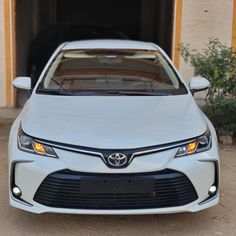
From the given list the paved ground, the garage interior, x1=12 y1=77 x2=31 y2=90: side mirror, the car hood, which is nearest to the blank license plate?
the car hood

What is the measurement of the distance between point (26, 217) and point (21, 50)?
6968 mm

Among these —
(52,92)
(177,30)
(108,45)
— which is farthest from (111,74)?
(177,30)

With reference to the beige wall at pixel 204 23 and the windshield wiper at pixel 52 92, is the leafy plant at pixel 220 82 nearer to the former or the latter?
the beige wall at pixel 204 23

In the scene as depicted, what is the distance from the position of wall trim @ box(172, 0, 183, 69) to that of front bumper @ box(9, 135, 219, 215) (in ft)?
16.3

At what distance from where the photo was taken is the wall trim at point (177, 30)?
906 centimetres

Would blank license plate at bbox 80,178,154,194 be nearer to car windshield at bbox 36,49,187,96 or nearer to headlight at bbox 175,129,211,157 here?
headlight at bbox 175,129,211,157

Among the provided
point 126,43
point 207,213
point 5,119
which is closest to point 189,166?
point 207,213

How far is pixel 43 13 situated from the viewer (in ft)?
62.9

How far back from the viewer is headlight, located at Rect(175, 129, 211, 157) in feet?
13.7

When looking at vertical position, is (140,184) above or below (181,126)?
below

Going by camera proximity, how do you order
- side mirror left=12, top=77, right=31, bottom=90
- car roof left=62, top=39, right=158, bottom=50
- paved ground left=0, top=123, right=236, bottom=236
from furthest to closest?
car roof left=62, top=39, right=158, bottom=50, side mirror left=12, top=77, right=31, bottom=90, paved ground left=0, top=123, right=236, bottom=236

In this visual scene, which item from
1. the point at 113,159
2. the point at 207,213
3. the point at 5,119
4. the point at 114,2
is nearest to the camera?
the point at 113,159

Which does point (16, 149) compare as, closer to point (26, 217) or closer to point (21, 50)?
point (26, 217)

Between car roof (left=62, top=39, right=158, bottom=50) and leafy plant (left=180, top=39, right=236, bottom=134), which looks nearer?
car roof (left=62, top=39, right=158, bottom=50)
